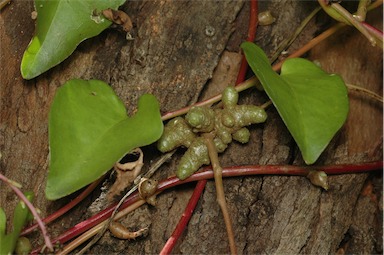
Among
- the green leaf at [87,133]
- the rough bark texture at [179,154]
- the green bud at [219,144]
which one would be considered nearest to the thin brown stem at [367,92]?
the rough bark texture at [179,154]

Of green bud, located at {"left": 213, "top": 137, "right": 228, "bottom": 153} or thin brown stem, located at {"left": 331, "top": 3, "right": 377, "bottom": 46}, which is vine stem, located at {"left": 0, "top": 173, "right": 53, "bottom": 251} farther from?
thin brown stem, located at {"left": 331, "top": 3, "right": 377, "bottom": 46}

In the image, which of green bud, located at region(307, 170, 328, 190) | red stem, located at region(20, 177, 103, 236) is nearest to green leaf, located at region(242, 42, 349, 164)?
green bud, located at region(307, 170, 328, 190)

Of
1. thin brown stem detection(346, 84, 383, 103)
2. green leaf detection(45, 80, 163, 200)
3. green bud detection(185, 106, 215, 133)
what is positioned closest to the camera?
green leaf detection(45, 80, 163, 200)

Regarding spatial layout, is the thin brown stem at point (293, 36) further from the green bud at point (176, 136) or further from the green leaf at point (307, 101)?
the green bud at point (176, 136)

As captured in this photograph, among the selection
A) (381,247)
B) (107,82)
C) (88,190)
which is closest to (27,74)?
(107,82)

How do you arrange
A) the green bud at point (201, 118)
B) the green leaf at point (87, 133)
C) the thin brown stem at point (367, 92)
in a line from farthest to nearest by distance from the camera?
the thin brown stem at point (367, 92) < the green bud at point (201, 118) < the green leaf at point (87, 133)

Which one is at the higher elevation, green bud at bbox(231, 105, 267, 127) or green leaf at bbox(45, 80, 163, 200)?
green leaf at bbox(45, 80, 163, 200)

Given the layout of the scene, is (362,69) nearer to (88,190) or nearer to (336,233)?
(336,233)
